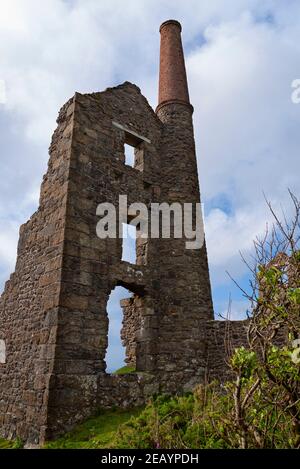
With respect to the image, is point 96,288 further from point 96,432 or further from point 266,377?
point 266,377

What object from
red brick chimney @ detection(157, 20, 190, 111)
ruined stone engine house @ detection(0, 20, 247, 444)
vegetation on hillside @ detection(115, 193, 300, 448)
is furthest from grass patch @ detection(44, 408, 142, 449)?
red brick chimney @ detection(157, 20, 190, 111)

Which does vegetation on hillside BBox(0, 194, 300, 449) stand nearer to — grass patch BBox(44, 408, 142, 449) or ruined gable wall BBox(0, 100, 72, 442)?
grass patch BBox(44, 408, 142, 449)

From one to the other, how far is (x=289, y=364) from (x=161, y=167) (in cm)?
886

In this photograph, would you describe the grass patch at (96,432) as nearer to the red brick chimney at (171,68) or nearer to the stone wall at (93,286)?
the stone wall at (93,286)

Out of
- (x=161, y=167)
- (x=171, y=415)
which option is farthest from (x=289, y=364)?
(x=161, y=167)

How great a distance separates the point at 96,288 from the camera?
8.62 m

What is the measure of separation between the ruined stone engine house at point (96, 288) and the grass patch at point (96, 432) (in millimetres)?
189

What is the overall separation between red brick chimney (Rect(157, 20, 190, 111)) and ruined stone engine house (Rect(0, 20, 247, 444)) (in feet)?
4.87

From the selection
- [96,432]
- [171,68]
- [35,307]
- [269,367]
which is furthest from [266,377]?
[171,68]

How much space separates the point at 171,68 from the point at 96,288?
31.6ft

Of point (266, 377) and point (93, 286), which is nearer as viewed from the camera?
point (266, 377)

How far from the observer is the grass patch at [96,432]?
6375 millimetres

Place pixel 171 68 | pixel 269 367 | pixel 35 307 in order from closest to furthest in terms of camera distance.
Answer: pixel 269 367 < pixel 35 307 < pixel 171 68

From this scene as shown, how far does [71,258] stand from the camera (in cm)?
839
